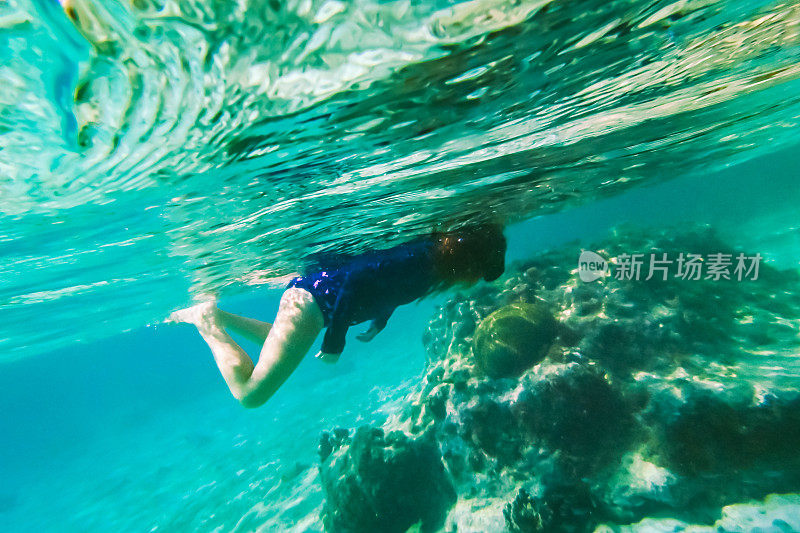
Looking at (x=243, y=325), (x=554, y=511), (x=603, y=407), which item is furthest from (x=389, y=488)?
(x=243, y=325)

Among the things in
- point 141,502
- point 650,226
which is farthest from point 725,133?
point 141,502

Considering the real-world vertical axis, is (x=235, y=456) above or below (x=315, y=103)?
below

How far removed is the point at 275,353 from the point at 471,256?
350 cm

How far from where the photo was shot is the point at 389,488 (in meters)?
9.16

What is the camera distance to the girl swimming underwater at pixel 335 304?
186 inches

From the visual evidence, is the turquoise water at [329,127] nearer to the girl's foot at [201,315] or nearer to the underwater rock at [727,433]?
the underwater rock at [727,433]

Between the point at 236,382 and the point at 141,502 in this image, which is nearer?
the point at 236,382

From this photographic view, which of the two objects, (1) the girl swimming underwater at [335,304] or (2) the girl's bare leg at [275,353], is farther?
(1) the girl swimming underwater at [335,304]

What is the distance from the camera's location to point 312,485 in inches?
535

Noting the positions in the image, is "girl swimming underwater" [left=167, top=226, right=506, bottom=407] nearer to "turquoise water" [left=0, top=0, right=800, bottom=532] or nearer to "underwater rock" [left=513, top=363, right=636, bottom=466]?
"turquoise water" [left=0, top=0, right=800, bottom=532]

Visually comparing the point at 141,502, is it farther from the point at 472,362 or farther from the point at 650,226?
the point at 650,226

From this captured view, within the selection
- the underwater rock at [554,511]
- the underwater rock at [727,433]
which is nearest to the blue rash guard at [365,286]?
the underwater rock at [554,511]

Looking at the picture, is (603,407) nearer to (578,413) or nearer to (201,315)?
(578,413)

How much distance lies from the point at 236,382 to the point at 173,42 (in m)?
3.89
